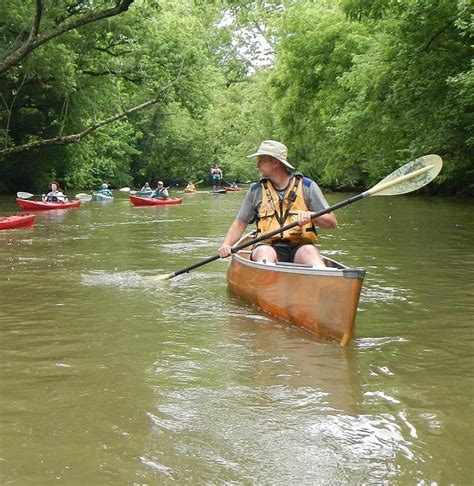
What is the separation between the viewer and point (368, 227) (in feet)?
46.9

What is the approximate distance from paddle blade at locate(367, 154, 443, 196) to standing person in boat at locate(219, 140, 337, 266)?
1.87ft

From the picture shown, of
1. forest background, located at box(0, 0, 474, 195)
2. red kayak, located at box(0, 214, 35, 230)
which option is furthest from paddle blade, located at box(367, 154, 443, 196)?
red kayak, located at box(0, 214, 35, 230)

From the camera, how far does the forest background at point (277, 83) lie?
1564cm

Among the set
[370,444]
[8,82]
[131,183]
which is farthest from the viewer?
[131,183]

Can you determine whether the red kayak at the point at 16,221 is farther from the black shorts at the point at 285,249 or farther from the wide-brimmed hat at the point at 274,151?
the wide-brimmed hat at the point at 274,151

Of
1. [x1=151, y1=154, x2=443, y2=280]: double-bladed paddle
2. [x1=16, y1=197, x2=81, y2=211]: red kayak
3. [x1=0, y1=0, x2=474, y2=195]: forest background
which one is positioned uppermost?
[x1=0, y1=0, x2=474, y2=195]: forest background

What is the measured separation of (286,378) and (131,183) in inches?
1711

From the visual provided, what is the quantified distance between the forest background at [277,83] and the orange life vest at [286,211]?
6.09 metres

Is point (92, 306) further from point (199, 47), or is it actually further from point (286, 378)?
point (199, 47)

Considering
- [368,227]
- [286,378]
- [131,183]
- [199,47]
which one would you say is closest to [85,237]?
[368,227]

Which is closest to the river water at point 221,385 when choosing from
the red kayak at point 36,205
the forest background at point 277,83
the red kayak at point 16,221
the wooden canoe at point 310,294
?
the wooden canoe at point 310,294

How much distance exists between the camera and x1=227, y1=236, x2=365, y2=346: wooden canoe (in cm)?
482

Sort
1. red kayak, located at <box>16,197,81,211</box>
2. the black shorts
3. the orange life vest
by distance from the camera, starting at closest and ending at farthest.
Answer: the orange life vest, the black shorts, red kayak, located at <box>16,197,81,211</box>

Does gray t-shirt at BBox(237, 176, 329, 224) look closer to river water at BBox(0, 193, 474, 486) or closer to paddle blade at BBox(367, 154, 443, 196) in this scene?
paddle blade at BBox(367, 154, 443, 196)
